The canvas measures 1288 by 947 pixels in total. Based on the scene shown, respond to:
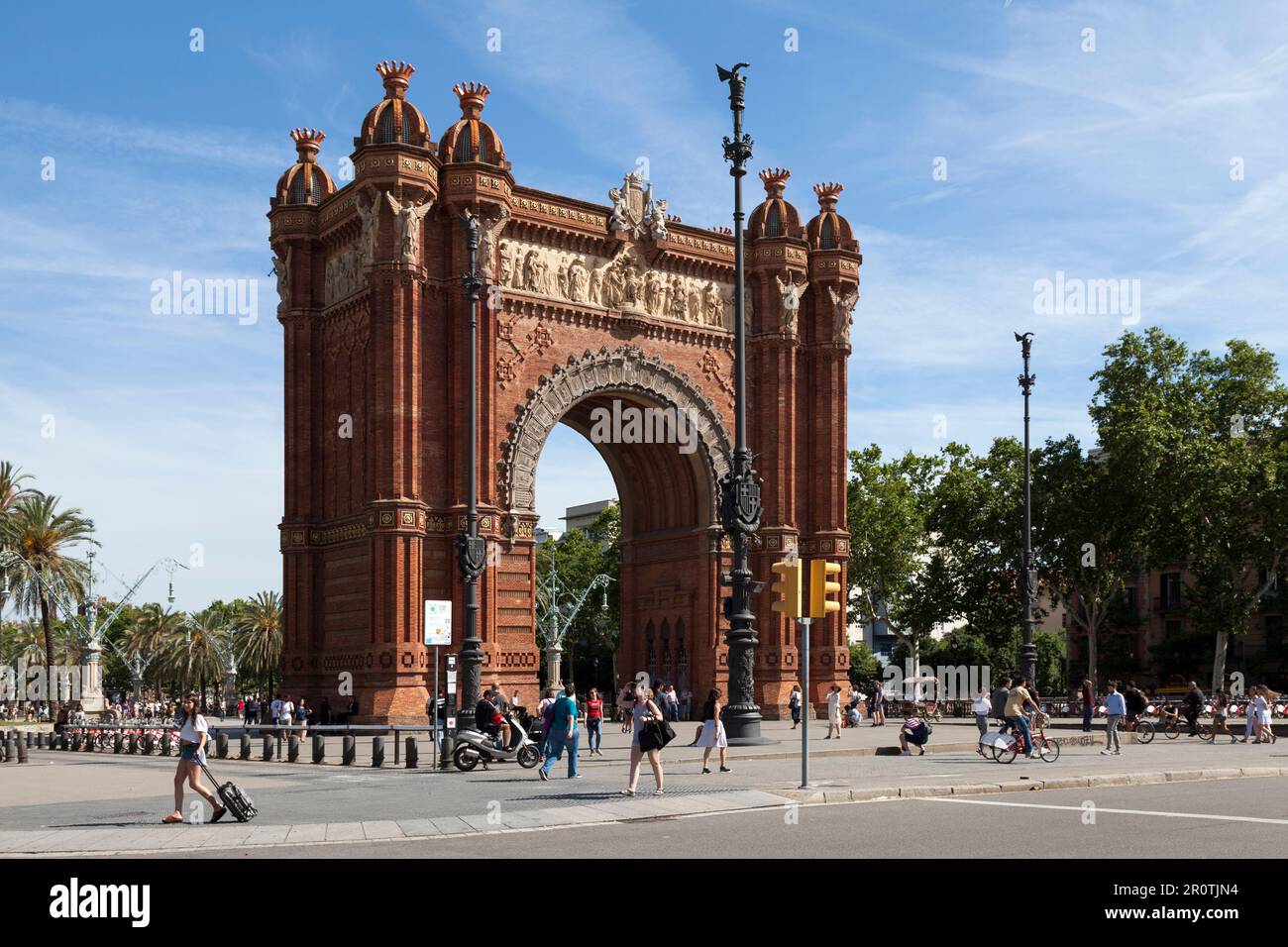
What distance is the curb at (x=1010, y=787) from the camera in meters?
20.1

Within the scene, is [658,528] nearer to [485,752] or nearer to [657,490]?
[657,490]

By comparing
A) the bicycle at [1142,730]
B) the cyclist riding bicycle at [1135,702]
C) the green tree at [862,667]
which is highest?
the cyclist riding bicycle at [1135,702]

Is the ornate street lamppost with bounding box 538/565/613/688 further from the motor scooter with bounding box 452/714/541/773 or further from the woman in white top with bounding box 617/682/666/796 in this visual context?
the woman in white top with bounding box 617/682/666/796

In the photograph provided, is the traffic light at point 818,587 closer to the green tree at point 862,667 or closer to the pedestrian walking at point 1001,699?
the pedestrian walking at point 1001,699

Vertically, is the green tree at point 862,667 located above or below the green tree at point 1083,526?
below

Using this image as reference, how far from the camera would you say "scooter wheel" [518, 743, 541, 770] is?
88.9ft

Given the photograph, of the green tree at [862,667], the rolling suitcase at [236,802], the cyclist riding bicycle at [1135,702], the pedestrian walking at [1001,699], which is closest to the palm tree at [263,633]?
the green tree at [862,667]

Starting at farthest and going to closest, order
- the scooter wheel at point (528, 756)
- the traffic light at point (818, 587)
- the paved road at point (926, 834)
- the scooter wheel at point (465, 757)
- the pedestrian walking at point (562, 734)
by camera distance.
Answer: the scooter wheel at point (528, 756) < the scooter wheel at point (465, 757) < the pedestrian walking at point (562, 734) < the traffic light at point (818, 587) < the paved road at point (926, 834)

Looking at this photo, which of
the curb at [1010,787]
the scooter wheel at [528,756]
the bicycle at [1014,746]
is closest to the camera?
the curb at [1010,787]

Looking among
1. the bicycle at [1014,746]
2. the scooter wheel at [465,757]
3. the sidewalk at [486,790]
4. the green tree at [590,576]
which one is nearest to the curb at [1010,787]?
the sidewalk at [486,790]

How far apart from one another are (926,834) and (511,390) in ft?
102

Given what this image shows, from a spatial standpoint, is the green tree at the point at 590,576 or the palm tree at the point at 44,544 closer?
the palm tree at the point at 44,544

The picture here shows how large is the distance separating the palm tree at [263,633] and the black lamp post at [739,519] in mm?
66593
